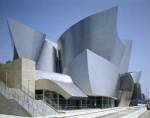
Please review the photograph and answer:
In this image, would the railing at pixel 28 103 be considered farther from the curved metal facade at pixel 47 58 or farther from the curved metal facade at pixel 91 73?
the curved metal facade at pixel 47 58

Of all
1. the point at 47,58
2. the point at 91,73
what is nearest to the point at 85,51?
the point at 91,73

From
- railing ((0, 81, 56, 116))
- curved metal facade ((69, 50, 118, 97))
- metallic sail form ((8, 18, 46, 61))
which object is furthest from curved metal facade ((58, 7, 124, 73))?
railing ((0, 81, 56, 116))

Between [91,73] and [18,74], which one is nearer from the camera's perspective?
[18,74]

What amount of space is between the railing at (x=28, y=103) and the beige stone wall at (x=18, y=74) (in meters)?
3.45

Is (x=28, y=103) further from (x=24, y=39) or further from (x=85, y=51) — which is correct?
(x=24, y=39)

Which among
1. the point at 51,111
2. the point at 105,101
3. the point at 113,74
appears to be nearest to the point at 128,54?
the point at 113,74

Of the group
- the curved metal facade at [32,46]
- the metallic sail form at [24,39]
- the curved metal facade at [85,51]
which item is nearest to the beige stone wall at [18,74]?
the curved metal facade at [85,51]

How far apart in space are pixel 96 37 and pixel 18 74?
32962 millimetres

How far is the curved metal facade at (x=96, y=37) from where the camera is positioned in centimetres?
6931

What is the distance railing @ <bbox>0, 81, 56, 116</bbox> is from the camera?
31375mm

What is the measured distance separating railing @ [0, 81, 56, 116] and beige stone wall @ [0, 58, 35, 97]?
3449 millimetres

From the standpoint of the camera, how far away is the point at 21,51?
68.9 meters

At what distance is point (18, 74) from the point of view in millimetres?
41500

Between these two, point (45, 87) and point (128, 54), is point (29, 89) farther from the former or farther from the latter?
point (128, 54)
